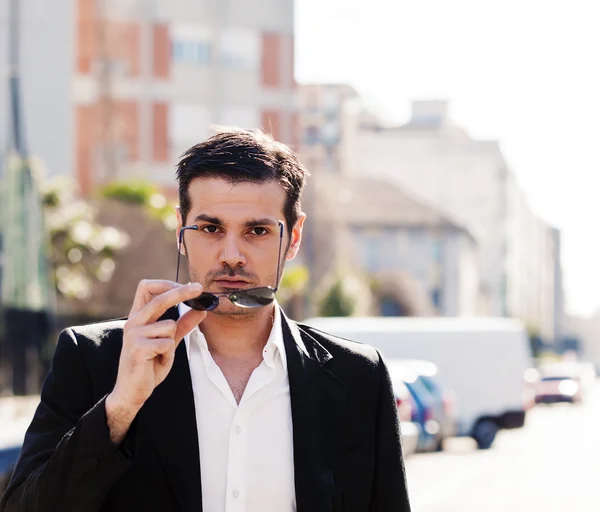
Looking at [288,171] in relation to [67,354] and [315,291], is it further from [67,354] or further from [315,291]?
[315,291]

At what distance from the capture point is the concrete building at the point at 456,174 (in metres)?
108

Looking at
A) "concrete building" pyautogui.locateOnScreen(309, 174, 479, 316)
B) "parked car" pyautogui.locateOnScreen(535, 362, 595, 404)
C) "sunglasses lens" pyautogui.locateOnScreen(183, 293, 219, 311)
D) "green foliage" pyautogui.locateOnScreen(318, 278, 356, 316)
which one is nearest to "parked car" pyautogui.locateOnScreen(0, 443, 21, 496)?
"sunglasses lens" pyautogui.locateOnScreen(183, 293, 219, 311)

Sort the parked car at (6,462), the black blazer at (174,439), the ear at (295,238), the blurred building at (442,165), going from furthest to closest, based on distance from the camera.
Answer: the blurred building at (442,165) → the parked car at (6,462) → the ear at (295,238) → the black blazer at (174,439)

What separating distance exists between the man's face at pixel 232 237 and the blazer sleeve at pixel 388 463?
43cm

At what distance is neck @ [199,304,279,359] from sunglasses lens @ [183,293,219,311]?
1.34ft

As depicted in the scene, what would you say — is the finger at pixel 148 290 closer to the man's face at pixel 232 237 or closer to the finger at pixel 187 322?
the finger at pixel 187 322

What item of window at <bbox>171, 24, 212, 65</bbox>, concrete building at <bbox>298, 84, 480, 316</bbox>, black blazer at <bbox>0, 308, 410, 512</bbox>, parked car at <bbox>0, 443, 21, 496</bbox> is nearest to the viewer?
black blazer at <bbox>0, 308, 410, 512</bbox>

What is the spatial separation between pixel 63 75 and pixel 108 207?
4141 mm

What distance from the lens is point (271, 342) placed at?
11.6 feet

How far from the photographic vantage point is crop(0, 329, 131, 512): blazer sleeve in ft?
9.99

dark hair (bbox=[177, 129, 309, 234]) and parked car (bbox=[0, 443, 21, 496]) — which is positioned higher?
dark hair (bbox=[177, 129, 309, 234])

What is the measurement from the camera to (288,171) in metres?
3.55

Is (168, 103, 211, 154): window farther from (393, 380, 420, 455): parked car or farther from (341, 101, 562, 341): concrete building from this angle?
(341, 101, 562, 341): concrete building

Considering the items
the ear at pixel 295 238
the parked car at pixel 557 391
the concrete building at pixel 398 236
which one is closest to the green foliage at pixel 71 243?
the parked car at pixel 557 391
